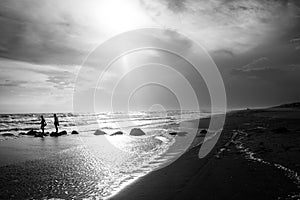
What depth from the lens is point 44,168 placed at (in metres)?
11.5

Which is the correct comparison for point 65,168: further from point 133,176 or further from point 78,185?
point 133,176

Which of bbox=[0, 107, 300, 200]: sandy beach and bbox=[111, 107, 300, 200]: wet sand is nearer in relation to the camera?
bbox=[111, 107, 300, 200]: wet sand

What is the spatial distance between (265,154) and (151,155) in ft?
23.1

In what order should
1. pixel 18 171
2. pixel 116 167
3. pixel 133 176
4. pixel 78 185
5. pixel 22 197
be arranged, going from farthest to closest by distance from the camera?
pixel 116 167 < pixel 18 171 < pixel 133 176 < pixel 78 185 < pixel 22 197

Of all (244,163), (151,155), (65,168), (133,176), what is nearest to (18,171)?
(65,168)

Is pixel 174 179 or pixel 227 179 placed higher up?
pixel 227 179

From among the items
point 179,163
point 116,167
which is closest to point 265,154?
point 179,163

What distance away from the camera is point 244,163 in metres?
10.4

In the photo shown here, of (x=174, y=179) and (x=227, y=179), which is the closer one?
(x=227, y=179)

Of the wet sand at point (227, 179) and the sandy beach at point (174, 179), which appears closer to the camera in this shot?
the wet sand at point (227, 179)

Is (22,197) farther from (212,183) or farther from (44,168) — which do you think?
(212,183)

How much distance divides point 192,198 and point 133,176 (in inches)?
156

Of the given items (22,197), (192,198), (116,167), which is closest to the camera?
(192,198)

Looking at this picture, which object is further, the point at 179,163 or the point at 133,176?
the point at 179,163
